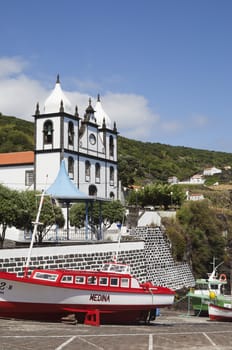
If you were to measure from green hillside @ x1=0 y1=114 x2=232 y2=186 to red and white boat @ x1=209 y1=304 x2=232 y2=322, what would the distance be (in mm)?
51811

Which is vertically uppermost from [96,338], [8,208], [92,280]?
[8,208]

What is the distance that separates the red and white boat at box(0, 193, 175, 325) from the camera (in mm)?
18453

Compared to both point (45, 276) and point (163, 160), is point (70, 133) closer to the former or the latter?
point (45, 276)

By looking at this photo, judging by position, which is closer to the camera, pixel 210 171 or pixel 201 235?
pixel 201 235

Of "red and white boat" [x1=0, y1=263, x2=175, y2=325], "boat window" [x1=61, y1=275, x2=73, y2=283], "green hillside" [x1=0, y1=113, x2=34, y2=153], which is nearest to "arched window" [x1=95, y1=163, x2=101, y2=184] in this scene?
"red and white boat" [x1=0, y1=263, x2=175, y2=325]

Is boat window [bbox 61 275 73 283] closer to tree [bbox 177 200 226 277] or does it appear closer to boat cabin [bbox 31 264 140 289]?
boat cabin [bbox 31 264 140 289]

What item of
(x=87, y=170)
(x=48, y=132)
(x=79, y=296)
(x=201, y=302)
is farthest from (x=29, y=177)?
(x=79, y=296)

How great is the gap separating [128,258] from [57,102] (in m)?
23.0

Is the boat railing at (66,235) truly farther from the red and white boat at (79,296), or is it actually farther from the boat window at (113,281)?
the boat window at (113,281)

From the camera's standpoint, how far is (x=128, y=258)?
32594mm

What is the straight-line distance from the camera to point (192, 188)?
9188 centimetres

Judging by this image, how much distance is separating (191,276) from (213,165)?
121 m

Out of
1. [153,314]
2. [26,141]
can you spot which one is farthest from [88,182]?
[26,141]

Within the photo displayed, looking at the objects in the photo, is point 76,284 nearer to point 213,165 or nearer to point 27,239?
point 27,239
